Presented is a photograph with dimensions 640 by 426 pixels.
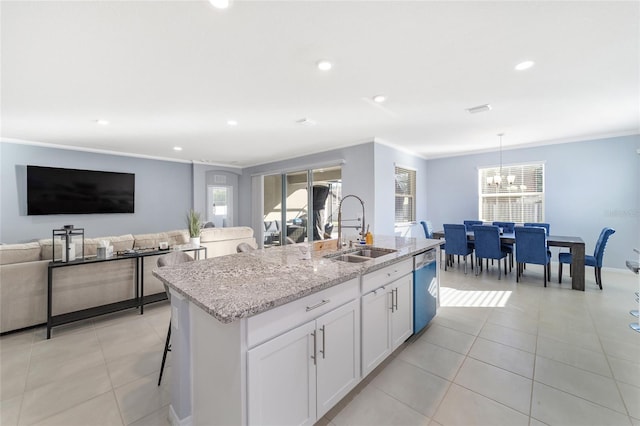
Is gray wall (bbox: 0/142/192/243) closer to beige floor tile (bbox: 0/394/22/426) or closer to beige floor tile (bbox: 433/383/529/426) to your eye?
beige floor tile (bbox: 0/394/22/426)

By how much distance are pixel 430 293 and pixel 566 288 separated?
2862mm

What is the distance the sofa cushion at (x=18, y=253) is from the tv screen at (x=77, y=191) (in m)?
3.13

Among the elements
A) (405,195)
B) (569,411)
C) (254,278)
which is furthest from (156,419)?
(405,195)

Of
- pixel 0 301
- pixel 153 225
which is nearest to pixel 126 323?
pixel 0 301

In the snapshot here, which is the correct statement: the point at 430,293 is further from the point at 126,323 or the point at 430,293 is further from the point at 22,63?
the point at 22,63

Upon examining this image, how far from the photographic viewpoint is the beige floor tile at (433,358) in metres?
2.12

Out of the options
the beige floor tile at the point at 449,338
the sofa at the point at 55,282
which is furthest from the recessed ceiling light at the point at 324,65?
the sofa at the point at 55,282

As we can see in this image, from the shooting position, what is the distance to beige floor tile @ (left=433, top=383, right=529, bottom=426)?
5.31 feet

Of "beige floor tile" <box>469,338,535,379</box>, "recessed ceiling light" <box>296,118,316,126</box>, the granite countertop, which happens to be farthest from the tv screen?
"beige floor tile" <box>469,338,535,379</box>

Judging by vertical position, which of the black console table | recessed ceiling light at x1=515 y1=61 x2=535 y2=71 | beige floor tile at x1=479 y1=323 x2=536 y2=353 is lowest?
beige floor tile at x1=479 y1=323 x2=536 y2=353

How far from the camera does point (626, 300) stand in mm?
3512

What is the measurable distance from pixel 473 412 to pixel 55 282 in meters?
4.02

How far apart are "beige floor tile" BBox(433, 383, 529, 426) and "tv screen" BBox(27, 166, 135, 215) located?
6985 mm

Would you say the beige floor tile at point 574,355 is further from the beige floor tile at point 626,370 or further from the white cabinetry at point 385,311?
the white cabinetry at point 385,311
